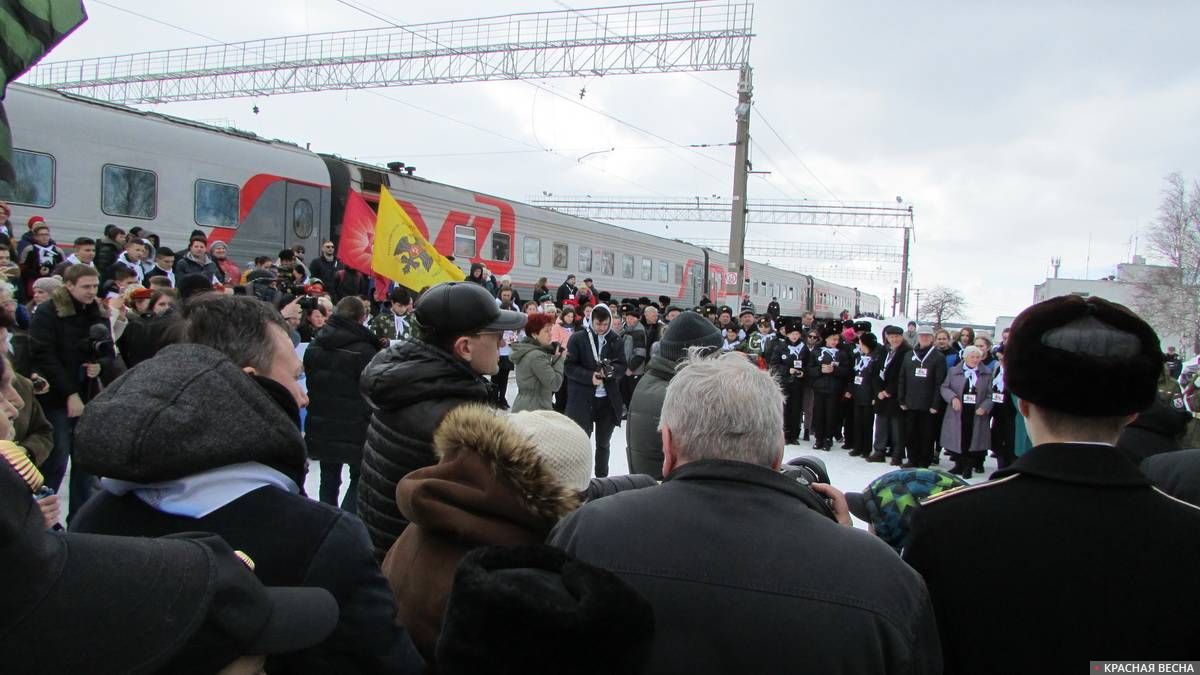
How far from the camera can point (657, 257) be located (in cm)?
2422

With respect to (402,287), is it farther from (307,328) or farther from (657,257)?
(657,257)

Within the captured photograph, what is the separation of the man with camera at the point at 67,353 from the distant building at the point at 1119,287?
40233 millimetres

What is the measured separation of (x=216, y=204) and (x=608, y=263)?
38.5 feet

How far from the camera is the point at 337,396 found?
523cm

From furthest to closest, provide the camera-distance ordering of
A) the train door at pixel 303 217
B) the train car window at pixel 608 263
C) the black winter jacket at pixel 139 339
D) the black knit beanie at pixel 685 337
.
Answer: the train car window at pixel 608 263 < the train door at pixel 303 217 < the black winter jacket at pixel 139 339 < the black knit beanie at pixel 685 337

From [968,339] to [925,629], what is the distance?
11067 millimetres

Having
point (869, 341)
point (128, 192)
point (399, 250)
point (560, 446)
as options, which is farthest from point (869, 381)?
point (128, 192)

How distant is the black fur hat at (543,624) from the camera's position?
1.07 metres

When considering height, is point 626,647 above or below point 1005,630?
above

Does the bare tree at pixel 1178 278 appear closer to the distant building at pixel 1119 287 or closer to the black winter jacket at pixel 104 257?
the distant building at pixel 1119 287

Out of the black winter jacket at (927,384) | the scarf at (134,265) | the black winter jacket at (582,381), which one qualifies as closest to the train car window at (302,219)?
the scarf at (134,265)

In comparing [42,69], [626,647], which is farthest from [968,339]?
[42,69]

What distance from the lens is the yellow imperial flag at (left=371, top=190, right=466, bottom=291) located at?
30.5 ft

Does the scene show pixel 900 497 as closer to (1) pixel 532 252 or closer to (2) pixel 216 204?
(2) pixel 216 204
